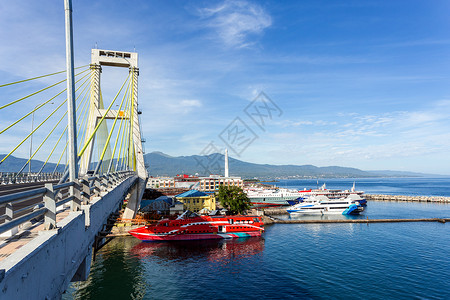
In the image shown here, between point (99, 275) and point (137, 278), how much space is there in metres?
3.62

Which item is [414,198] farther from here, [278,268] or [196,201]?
[278,268]

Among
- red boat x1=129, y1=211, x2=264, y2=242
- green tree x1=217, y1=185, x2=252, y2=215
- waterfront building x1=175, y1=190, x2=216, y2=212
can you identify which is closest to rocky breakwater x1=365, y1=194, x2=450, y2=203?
green tree x1=217, y1=185, x2=252, y2=215

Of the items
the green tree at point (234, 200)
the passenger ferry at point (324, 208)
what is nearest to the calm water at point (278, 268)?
the green tree at point (234, 200)

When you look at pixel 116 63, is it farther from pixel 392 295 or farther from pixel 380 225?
pixel 380 225

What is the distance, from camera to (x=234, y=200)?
51.7m

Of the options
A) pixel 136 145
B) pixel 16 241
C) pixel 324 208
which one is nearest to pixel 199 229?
pixel 136 145

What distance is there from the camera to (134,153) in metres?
33.6

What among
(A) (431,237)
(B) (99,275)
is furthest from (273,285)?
(A) (431,237)

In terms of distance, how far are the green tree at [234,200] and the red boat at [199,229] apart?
9342 millimetres

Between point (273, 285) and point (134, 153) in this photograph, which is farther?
point (134, 153)

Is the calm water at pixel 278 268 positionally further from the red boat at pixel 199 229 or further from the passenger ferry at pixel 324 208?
the passenger ferry at pixel 324 208

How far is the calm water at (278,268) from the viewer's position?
21.3 metres

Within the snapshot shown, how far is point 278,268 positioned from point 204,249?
38.4ft

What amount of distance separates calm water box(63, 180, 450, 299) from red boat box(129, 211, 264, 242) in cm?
149
